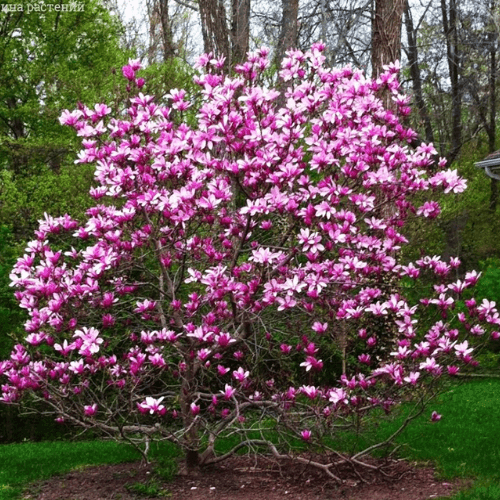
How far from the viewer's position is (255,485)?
242 inches

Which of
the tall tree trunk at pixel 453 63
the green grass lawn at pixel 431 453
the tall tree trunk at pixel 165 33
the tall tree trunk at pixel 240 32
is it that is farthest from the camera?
the tall tree trunk at pixel 453 63

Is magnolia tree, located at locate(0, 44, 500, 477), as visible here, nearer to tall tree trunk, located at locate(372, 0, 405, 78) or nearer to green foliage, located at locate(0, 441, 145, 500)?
green foliage, located at locate(0, 441, 145, 500)

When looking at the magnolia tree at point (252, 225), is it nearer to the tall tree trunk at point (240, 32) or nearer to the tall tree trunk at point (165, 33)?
the tall tree trunk at point (240, 32)

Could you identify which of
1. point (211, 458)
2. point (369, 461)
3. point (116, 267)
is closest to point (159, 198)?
point (116, 267)

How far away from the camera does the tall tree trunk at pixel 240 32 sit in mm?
14367

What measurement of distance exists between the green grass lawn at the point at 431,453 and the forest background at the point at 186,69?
2613mm

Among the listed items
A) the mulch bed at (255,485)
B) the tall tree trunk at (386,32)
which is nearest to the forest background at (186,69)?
the tall tree trunk at (386,32)

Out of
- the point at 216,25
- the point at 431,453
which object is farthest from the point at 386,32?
the point at 431,453

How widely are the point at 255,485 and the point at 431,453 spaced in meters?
1.71

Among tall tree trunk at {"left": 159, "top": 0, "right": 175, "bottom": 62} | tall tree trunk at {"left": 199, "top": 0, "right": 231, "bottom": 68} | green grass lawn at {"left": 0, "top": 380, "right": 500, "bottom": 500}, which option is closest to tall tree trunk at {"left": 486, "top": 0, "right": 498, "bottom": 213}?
tall tree trunk at {"left": 159, "top": 0, "right": 175, "bottom": 62}

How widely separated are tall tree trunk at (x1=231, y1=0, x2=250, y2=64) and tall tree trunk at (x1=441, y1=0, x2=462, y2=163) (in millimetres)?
8294

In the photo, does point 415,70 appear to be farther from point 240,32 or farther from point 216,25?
point 216,25

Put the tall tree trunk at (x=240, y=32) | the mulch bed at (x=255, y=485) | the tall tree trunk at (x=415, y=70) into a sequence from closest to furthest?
the mulch bed at (x=255, y=485)
the tall tree trunk at (x=240, y=32)
the tall tree trunk at (x=415, y=70)

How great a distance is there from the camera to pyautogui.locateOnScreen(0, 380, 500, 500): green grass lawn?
6.12 meters
